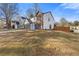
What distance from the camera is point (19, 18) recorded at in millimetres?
1697

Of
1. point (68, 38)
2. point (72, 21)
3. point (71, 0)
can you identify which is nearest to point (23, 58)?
point (68, 38)

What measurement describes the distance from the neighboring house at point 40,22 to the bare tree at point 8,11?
0.51 ft

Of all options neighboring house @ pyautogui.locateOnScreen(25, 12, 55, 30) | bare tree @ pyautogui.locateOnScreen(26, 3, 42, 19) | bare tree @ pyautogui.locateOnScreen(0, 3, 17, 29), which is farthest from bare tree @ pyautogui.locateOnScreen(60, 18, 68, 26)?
bare tree @ pyautogui.locateOnScreen(0, 3, 17, 29)

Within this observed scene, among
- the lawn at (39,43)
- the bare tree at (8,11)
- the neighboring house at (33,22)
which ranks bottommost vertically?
the lawn at (39,43)

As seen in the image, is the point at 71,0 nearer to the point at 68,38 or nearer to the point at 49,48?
the point at 68,38

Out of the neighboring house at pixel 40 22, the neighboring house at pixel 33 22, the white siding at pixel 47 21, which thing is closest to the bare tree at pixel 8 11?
the neighboring house at pixel 33 22

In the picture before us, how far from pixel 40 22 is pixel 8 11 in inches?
12.3

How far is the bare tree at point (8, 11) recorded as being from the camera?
169 cm

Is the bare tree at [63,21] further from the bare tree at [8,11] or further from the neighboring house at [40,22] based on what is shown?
the bare tree at [8,11]

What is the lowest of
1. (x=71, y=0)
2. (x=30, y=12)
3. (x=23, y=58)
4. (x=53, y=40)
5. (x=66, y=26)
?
(x=23, y=58)

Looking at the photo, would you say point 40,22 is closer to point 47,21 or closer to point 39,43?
point 47,21

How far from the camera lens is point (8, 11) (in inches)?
66.9

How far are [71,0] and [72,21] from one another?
0.19m

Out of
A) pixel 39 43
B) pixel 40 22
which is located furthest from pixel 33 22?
pixel 39 43
